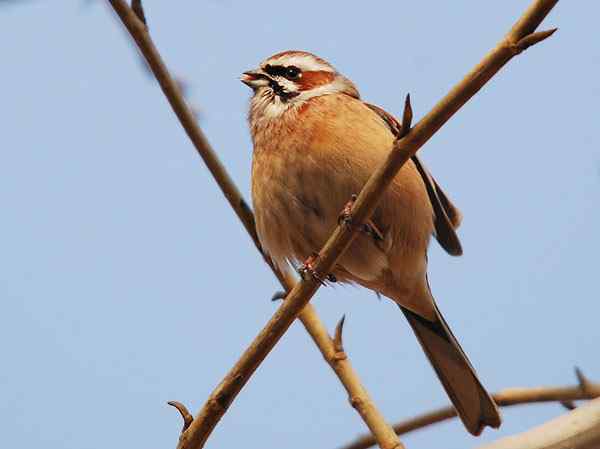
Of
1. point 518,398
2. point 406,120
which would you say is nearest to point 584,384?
point 518,398

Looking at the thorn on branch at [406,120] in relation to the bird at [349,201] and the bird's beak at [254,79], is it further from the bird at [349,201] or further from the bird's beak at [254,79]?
the bird's beak at [254,79]

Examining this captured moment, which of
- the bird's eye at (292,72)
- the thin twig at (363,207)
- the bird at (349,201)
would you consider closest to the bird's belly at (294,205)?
the bird at (349,201)

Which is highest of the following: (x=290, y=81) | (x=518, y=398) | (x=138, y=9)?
(x=138, y=9)

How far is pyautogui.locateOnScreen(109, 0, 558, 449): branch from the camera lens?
2.89 m

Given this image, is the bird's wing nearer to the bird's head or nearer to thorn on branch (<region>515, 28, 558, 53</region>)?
the bird's head

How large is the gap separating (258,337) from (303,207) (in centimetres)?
132

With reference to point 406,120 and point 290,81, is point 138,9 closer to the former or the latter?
point 290,81

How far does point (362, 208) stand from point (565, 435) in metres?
1.09

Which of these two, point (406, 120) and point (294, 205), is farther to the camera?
point (294, 205)

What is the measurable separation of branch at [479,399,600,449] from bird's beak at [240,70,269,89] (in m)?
2.83

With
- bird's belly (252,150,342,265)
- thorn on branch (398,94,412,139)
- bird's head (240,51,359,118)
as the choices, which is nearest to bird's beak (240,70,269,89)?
bird's head (240,51,359,118)

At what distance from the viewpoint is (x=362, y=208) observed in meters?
3.39

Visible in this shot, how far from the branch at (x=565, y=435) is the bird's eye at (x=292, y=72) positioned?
2786mm

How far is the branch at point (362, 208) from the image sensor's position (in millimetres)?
2887
